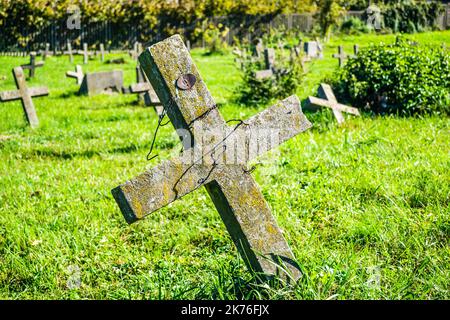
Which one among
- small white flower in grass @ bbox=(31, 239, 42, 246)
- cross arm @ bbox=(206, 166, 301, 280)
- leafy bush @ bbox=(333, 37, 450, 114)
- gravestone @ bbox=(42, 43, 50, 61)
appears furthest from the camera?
gravestone @ bbox=(42, 43, 50, 61)

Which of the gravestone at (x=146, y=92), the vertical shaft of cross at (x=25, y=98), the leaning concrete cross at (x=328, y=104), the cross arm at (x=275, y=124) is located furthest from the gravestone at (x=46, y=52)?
the cross arm at (x=275, y=124)

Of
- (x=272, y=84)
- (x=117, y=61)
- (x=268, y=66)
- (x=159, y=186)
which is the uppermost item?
(x=159, y=186)

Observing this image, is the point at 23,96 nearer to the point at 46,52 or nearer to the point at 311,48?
the point at 311,48

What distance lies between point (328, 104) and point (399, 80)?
53.5 inches

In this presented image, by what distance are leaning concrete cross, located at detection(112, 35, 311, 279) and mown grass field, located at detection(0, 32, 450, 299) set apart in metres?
0.27

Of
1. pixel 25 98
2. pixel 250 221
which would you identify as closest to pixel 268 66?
pixel 25 98

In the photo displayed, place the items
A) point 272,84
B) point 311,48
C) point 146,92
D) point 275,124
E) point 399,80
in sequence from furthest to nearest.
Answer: point 311,48 → point 272,84 → point 146,92 → point 399,80 → point 275,124

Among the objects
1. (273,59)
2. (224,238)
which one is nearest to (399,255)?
(224,238)

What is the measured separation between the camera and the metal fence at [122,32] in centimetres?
2547

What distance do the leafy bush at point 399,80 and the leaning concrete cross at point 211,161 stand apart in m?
5.68

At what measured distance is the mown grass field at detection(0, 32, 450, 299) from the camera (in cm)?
298

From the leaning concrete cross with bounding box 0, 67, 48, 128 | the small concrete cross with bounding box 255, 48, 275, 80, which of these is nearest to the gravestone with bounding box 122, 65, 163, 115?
the leaning concrete cross with bounding box 0, 67, 48, 128

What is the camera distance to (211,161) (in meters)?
2.69

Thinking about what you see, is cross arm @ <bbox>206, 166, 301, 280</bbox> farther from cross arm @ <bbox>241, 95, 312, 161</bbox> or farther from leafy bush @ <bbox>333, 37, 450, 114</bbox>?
leafy bush @ <bbox>333, 37, 450, 114</bbox>
